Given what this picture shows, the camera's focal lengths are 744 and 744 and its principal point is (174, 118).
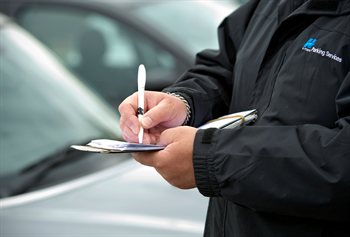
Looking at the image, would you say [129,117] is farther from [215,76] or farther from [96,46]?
[96,46]

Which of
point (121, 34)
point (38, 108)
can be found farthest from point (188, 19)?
point (38, 108)

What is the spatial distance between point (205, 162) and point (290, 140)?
0.63 ft

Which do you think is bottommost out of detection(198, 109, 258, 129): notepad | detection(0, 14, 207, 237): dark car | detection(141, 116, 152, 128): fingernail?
detection(0, 14, 207, 237): dark car

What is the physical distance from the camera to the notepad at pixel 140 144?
1.69 meters

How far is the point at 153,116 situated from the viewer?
1812 mm

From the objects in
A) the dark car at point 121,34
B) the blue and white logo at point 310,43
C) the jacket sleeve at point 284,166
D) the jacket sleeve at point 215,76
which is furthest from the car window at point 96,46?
the jacket sleeve at point 284,166

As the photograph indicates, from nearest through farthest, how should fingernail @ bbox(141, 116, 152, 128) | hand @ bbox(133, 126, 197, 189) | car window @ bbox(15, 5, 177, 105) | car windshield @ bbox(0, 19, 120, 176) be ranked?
hand @ bbox(133, 126, 197, 189), fingernail @ bbox(141, 116, 152, 128), car windshield @ bbox(0, 19, 120, 176), car window @ bbox(15, 5, 177, 105)

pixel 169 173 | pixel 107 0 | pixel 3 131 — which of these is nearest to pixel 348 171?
pixel 169 173

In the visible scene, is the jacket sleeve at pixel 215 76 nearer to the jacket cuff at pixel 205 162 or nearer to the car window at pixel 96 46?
the jacket cuff at pixel 205 162

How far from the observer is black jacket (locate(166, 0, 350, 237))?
1.57 metres

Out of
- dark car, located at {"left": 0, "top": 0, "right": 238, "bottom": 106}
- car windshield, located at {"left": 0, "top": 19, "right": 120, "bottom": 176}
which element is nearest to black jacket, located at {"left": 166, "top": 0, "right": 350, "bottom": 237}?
car windshield, located at {"left": 0, "top": 19, "right": 120, "bottom": 176}

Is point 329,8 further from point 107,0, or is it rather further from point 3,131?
point 107,0

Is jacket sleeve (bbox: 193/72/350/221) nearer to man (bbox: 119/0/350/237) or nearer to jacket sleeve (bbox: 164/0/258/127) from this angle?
man (bbox: 119/0/350/237)

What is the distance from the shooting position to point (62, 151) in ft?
10.2
